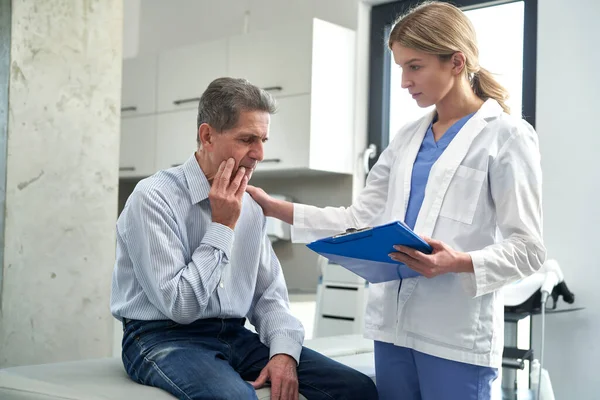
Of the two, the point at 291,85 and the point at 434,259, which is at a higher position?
the point at 291,85

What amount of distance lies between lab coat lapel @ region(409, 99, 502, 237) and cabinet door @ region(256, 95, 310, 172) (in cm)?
239

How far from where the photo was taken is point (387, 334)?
1.68 m

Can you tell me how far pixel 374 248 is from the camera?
4.84 feet

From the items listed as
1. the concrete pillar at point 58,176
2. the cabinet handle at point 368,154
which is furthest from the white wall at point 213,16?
the concrete pillar at point 58,176

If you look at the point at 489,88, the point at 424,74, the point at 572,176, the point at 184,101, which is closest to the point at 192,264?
the point at 424,74

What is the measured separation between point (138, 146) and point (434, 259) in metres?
3.77

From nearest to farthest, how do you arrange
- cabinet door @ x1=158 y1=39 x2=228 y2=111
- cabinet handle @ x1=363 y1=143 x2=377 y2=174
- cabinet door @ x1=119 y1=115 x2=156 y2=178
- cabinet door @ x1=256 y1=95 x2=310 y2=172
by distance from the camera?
cabinet door @ x1=256 y1=95 x2=310 y2=172, cabinet handle @ x1=363 y1=143 x2=377 y2=174, cabinet door @ x1=158 y1=39 x2=228 y2=111, cabinet door @ x1=119 y1=115 x2=156 y2=178

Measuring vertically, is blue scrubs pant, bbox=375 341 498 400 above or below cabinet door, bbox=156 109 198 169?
below

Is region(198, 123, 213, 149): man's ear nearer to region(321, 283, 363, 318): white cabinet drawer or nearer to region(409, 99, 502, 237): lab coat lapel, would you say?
region(409, 99, 502, 237): lab coat lapel

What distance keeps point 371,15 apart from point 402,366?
3.02 metres

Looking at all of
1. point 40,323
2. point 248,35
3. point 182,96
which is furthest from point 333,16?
point 40,323

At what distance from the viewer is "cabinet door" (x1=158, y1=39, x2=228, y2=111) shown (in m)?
4.52

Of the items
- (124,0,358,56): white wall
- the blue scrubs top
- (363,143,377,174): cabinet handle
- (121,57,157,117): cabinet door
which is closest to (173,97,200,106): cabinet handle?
(121,57,157,117): cabinet door

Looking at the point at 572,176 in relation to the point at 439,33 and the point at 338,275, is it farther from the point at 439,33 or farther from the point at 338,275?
the point at 439,33
